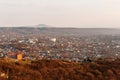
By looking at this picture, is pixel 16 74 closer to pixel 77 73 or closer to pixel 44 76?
pixel 44 76

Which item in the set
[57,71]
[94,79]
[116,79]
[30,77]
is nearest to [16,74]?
[30,77]

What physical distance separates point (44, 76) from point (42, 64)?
5461 mm

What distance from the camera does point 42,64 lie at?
39.3 meters

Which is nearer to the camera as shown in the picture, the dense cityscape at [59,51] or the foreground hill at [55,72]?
the foreground hill at [55,72]

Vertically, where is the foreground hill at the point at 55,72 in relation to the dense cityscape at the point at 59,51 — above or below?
above

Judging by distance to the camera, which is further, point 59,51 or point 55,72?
point 59,51

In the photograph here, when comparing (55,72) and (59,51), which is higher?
(55,72)

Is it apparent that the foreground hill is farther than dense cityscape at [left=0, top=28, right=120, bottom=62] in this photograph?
No

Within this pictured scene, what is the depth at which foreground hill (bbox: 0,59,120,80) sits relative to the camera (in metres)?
33.3

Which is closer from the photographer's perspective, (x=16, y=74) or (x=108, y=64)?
(x=16, y=74)

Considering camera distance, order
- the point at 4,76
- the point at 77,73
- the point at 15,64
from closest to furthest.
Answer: the point at 4,76
the point at 77,73
the point at 15,64

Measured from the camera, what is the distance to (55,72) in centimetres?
3541

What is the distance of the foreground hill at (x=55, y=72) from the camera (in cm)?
3333

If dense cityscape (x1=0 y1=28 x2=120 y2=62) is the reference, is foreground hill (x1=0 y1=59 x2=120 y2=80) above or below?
above
